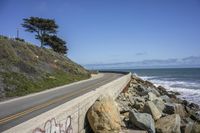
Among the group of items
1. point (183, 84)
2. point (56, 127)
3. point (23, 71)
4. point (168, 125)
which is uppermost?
point (23, 71)

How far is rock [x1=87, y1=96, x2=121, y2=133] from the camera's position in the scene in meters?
11.5

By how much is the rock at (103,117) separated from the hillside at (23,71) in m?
12.3

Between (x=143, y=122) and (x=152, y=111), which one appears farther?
(x=152, y=111)

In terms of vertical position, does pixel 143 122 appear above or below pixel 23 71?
below

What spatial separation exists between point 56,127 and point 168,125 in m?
7.01

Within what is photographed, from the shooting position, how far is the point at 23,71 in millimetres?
30594

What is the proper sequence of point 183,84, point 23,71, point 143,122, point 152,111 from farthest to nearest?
point 183,84
point 23,71
point 152,111
point 143,122

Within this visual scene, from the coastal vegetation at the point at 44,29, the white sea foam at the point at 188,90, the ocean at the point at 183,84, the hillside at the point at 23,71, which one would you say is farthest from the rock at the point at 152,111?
the coastal vegetation at the point at 44,29

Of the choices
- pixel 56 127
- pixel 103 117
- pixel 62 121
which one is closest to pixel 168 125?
pixel 103 117

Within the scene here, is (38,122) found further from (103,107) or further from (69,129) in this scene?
(103,107)

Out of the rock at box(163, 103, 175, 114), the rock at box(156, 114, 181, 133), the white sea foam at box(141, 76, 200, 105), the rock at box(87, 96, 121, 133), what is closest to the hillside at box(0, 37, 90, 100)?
the rock at box(163, 103, 175, 114)

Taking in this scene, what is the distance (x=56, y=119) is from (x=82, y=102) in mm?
2654

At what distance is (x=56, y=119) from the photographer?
8.97 meters

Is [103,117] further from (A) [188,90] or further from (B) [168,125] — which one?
(A) [188,90]
